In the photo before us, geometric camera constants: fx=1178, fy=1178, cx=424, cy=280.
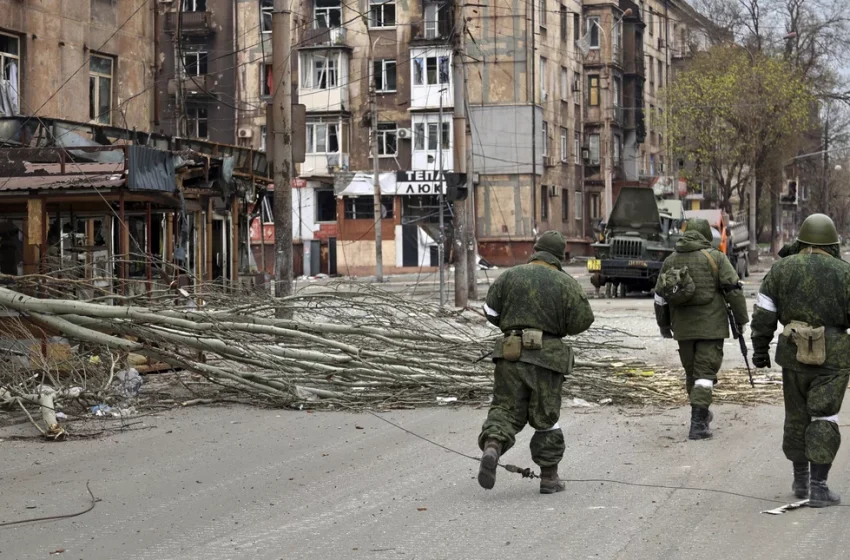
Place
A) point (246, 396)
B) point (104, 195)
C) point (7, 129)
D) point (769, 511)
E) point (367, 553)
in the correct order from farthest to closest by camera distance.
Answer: point (7, 129)
point (104, 195)
point (246, 396)
point (769, 511)
point (367, 553)

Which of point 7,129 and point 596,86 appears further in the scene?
point 596,86

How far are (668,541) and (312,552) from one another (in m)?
1.79

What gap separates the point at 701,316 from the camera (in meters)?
9.55

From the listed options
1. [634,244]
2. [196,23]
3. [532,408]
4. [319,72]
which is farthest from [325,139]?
[532,408]

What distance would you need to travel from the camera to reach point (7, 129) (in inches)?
731

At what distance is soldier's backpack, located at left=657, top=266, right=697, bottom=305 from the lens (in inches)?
375

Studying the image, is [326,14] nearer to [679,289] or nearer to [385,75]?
[385,75]

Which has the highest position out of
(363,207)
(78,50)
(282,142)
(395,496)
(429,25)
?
(429,25)

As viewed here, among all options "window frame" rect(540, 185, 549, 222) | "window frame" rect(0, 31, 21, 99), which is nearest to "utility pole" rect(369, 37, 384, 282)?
"window frame" rect(540, 185, 549, 222)

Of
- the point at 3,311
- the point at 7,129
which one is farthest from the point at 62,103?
the point at 3,311

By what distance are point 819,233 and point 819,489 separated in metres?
1.51

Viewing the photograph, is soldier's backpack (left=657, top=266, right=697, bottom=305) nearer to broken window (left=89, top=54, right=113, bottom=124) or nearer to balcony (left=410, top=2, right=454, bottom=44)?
broken window (left=89, top=54, right=113, bottom=124)

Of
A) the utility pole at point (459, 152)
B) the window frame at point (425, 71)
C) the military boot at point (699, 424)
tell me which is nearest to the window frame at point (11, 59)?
the utility pole at point (459, 152)

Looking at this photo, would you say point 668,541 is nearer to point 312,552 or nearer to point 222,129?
point 312,552
